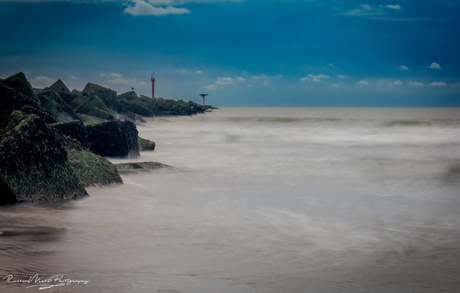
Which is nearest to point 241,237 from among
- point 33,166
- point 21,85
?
point 33,166

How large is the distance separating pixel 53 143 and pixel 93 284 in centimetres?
326

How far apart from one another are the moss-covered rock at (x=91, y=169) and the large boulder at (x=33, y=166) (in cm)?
68

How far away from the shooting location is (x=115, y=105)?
108 feet

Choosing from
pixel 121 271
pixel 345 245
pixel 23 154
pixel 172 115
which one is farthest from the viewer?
pixel 172 115

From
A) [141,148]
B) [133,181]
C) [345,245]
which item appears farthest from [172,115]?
[345,245]

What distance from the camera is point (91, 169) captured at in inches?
305

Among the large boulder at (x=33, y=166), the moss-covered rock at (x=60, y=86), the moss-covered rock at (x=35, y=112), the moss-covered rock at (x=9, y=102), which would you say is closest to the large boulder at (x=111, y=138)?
the moss-covered rock at (x=35, y=112)

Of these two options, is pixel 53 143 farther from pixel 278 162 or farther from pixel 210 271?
pixel 278 162

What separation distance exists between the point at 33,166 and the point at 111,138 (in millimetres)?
4947

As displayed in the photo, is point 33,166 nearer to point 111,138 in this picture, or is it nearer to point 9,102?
point 9,102

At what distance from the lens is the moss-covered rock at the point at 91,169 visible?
24.7 feet

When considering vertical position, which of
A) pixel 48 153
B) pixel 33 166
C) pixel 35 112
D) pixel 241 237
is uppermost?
pixel 35 112
